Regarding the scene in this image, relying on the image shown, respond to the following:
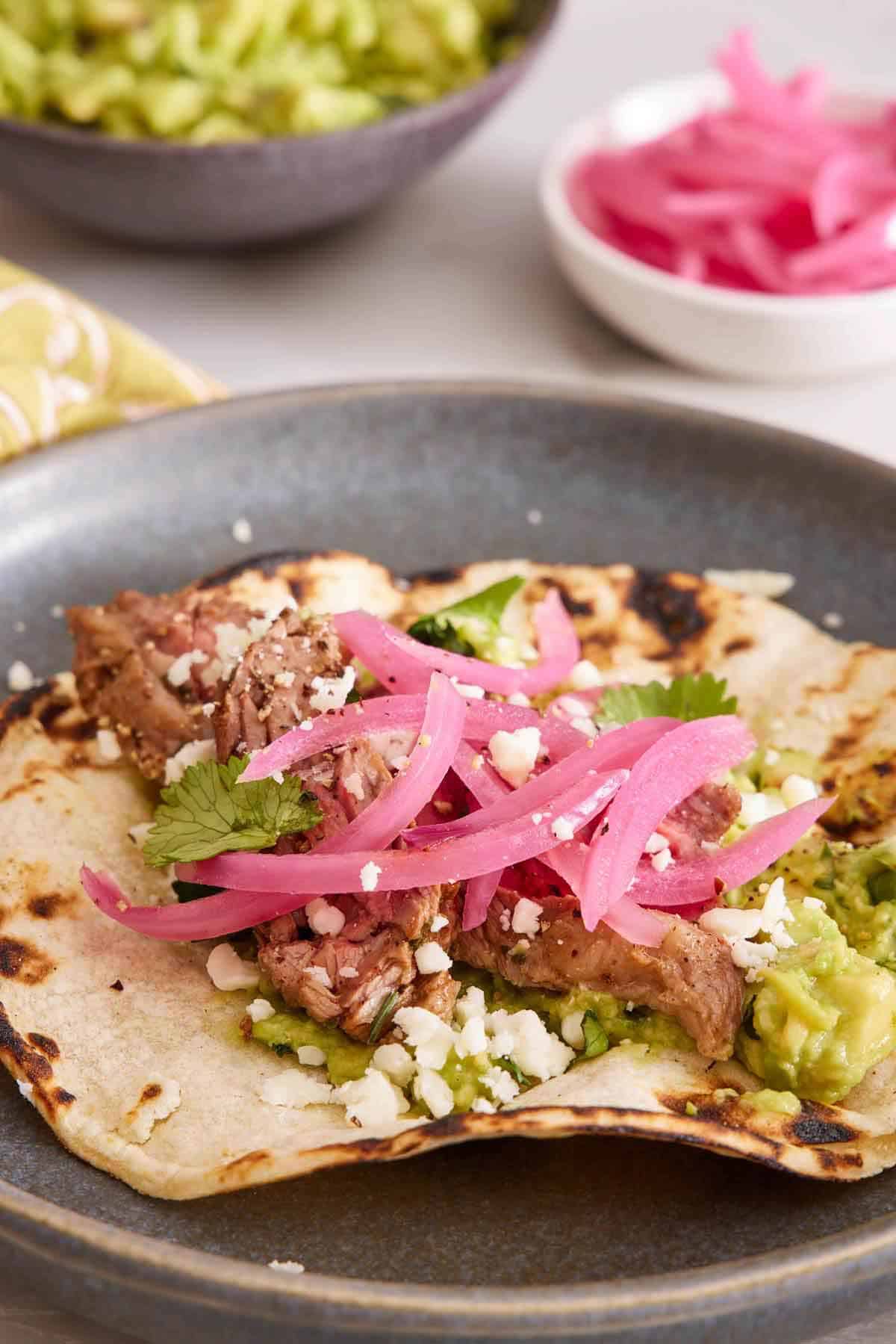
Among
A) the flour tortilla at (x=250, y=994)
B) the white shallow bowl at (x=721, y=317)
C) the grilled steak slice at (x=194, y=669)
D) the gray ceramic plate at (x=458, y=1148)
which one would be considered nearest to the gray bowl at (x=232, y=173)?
the white shallow bowl at (x=721, y=317)

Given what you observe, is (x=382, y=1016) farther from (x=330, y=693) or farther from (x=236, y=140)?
(x=236, y=140)

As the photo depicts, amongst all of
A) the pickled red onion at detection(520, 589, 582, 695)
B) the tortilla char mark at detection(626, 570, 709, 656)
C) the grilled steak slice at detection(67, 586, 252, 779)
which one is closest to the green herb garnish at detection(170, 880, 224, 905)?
the grilled steak slice at detection(67, 586, 252, 779)

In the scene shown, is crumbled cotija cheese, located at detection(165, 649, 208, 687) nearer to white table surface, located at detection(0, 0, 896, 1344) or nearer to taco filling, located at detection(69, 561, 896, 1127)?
taco filling, located at detection(69, 561, 896, 1127)

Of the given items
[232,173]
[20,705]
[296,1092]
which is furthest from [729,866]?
[232,173]

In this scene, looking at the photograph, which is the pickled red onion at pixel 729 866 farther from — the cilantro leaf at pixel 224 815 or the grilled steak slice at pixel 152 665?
the grilled steak slice at pixel 152 665

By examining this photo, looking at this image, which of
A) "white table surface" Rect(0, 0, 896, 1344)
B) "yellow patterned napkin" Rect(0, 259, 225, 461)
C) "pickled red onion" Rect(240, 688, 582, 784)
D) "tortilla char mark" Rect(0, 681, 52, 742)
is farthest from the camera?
"white table surface" Rect(0, 0, 896, 1344)
